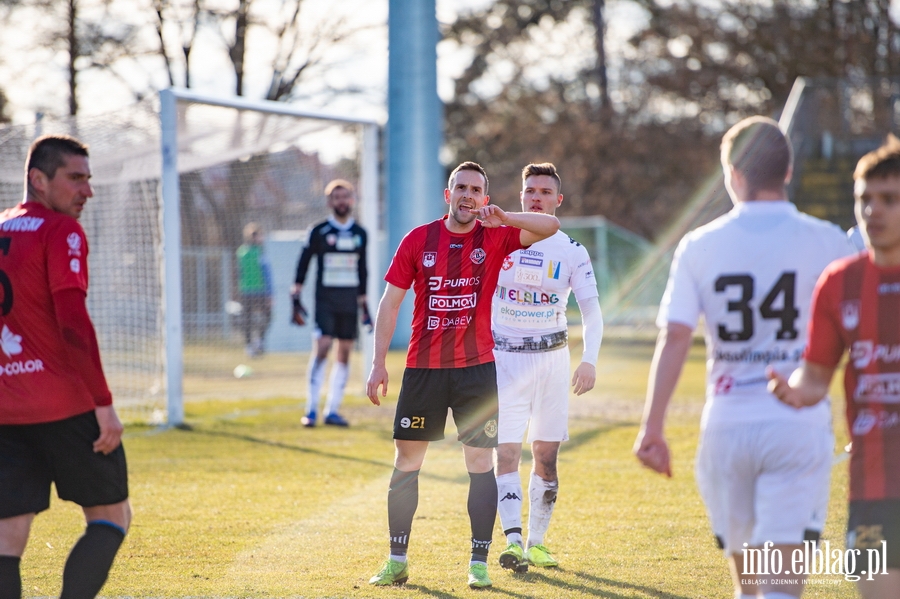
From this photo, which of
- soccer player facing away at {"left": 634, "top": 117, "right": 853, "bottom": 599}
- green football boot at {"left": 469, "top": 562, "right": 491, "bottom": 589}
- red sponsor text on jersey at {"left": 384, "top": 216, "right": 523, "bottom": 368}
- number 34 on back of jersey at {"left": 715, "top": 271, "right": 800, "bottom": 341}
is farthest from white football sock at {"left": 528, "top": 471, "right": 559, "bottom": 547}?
number 34 on back of jersey at {"left": 715, "top": 271, "right": 800, "bottom": 341}

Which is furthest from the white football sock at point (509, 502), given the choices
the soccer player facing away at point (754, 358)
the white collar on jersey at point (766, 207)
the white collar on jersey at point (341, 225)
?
the white collar on jersey at point (341, 225)

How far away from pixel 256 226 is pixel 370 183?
20.3ft

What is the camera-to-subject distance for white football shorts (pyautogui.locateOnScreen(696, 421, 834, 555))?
10.8 ft

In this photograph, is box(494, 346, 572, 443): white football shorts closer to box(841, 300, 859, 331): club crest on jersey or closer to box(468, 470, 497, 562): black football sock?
box(468, 470, 497, 562): black football sock

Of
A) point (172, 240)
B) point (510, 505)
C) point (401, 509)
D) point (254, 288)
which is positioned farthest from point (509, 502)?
point (254, 288)

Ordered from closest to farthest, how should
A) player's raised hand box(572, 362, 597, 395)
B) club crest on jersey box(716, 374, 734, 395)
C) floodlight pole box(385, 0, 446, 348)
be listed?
club crest on jersey box(716, 374, 734, 395)
player's raised hand box(572, 362, 597, 395)
floodlight pole box(385, 0, 446, 348)

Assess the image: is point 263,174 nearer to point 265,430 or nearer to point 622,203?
point 265,430

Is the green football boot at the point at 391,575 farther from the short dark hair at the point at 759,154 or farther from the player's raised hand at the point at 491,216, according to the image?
the short dark hair at the point at 759,154

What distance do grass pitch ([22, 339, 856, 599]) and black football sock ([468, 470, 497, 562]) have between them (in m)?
0.21

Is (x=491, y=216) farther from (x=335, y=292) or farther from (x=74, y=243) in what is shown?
(x=335, y=292)

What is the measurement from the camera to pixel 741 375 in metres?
3.42

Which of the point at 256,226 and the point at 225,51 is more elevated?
the point at 225,51

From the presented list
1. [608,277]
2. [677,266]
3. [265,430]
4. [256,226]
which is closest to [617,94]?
[608,277]

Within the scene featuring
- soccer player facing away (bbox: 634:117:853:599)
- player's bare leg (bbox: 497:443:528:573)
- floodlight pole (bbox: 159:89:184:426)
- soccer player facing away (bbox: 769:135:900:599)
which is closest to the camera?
soccer player facing away (bbox: 769:135:900:599)
